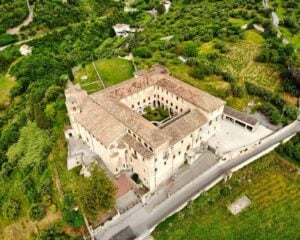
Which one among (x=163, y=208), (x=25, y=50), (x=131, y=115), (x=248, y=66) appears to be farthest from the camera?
(x=25, y=50)

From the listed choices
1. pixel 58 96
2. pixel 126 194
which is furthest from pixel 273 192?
pixel 58 96

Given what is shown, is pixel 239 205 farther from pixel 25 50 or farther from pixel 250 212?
pixel 25 50

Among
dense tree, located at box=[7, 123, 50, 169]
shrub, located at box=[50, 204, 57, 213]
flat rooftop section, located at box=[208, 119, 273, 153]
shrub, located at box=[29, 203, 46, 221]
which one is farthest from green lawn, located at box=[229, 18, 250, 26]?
shrub, located at box=[29, 203, 46, 221]

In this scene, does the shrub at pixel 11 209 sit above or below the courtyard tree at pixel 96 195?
below

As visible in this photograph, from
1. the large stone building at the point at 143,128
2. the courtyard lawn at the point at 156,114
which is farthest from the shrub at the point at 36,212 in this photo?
the courtyard lawn at the point at 156,114

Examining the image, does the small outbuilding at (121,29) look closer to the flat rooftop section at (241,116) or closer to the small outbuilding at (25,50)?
the small outbuilding at (25,50)

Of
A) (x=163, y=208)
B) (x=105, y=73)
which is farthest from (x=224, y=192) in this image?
(x=105, y=73)

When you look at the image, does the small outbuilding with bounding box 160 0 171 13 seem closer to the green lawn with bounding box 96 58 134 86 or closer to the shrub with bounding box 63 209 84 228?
the green lawn with bounding box 96 58 134 86
